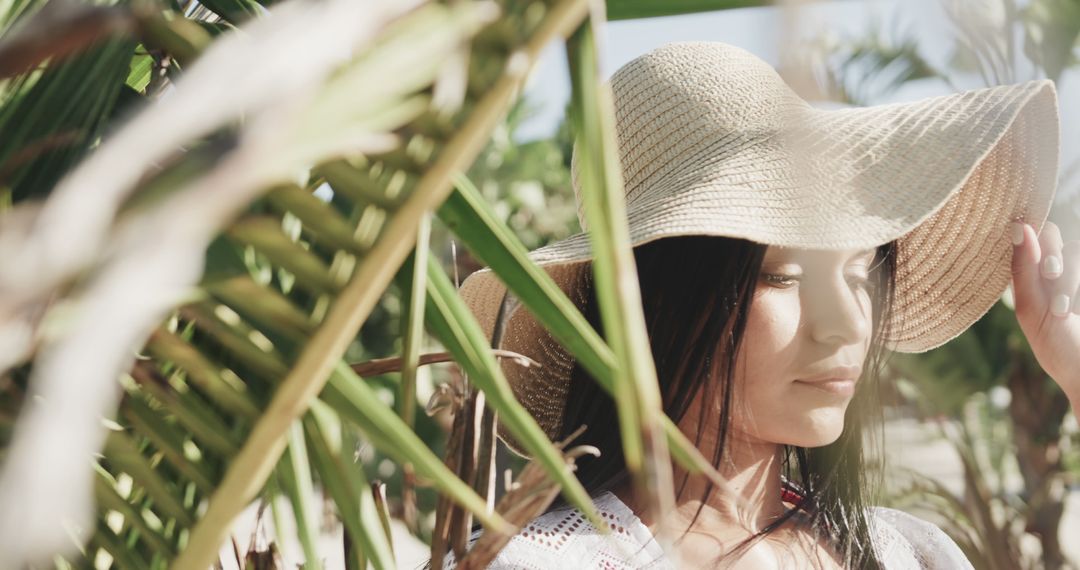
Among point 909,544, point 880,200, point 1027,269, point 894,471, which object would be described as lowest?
point 894,471

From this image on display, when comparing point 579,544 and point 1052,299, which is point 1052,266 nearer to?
point 1052,299

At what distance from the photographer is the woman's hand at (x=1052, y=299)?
54.1 inches

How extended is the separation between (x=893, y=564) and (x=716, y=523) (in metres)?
0.29

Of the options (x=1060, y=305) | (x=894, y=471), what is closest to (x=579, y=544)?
(x=1060, y=305)

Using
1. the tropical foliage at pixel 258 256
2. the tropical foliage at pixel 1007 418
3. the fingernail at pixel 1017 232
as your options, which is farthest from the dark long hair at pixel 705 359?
the tropical foliage at pixel 1007 418

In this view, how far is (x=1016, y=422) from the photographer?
13.1ft

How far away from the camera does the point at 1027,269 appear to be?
4.64 ft

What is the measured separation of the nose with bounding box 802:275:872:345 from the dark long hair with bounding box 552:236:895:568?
7 centimetres

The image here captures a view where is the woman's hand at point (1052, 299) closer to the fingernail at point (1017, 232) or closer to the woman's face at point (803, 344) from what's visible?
the fingernail at point (1017, 232)

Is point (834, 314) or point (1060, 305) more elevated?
point (834, 314)

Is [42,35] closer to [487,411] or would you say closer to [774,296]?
[487,411]

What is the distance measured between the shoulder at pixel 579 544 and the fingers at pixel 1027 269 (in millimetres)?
639

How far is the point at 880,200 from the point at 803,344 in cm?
17

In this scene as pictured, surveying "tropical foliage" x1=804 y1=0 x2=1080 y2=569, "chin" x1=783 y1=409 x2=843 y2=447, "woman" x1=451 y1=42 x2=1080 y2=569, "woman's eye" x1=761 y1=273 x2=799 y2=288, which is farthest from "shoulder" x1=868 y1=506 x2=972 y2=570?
"tropical foliage" x1=804 y1=0 x2=1080 y2=569
